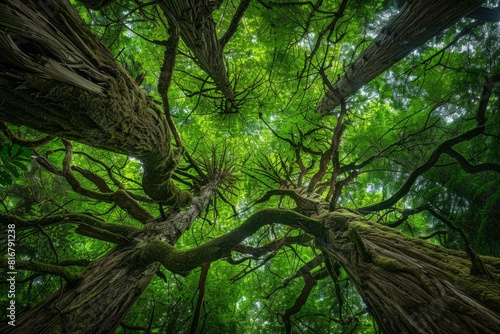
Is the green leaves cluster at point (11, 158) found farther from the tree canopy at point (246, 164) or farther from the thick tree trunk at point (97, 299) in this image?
the thick tree trunk at point (97, 299)

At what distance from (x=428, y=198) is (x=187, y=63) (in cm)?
477

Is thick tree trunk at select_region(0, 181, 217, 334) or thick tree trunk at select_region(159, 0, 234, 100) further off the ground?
thick tree trunk at select_region(159, 0, 234, 100)

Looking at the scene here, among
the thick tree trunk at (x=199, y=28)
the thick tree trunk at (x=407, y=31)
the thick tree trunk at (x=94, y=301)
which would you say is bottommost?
the thick tree trunk at (x=94, y=301)

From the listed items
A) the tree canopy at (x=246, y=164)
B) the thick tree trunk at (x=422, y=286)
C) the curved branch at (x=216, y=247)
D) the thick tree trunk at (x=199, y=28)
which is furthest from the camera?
the thick tree trunk at (x=199, y=28)

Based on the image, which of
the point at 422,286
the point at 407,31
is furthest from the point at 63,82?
the point at 407,31

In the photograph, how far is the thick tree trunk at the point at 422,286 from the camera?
40.4 inches

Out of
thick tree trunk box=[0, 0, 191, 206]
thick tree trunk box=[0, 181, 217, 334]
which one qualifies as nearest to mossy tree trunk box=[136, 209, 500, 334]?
thick tree trunk box=[0, 181, 217, 334]

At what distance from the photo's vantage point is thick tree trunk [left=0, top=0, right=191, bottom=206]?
1.16 m

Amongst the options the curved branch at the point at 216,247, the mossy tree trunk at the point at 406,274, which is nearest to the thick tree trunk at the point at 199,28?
the curved branch at the point at 216,247

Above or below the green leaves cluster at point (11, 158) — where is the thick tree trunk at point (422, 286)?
below

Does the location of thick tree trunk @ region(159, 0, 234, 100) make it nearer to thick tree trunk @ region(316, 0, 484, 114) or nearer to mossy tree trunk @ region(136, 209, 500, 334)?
thick tree trunk @ region(316, 0, 484, 114)

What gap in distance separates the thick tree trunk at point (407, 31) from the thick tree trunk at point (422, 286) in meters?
1.33

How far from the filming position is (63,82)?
1368 millimetres

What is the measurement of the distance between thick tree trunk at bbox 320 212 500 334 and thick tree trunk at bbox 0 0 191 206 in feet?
6.49
